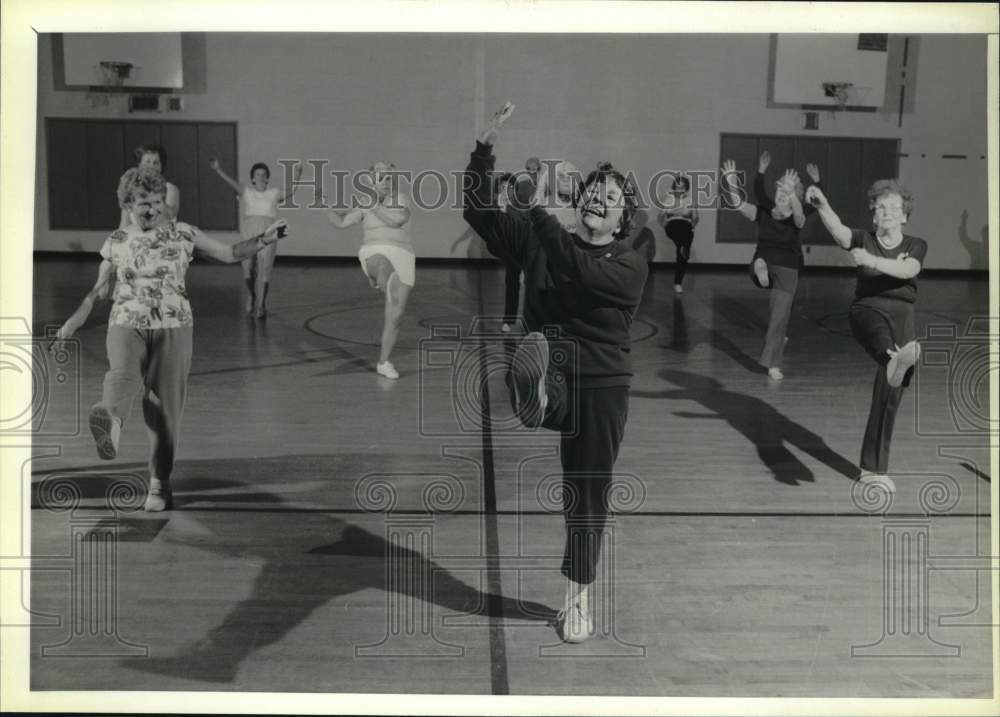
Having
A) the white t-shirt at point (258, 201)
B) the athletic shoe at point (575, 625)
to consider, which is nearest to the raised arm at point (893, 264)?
the athletic shoe at point (575, 625)

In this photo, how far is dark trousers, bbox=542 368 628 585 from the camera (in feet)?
15.9

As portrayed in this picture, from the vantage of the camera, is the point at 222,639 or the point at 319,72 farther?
the point at 319,72

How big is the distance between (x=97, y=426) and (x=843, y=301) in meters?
4.05

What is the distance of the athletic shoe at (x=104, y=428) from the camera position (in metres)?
5.68

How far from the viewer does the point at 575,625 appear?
189 inches

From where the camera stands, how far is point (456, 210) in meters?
5.98

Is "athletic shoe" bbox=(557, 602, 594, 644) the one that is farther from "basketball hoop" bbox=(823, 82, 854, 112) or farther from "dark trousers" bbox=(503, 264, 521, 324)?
"basketball hoop" bbox=(823, 82, 854, 112)

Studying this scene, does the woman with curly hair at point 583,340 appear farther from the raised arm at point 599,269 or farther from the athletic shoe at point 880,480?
the athletic shoe at point 880,480

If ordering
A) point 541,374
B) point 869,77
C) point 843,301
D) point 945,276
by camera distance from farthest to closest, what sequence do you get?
1. point 869,77
2. point 945,276
3. point 843,301
4. point 541,374

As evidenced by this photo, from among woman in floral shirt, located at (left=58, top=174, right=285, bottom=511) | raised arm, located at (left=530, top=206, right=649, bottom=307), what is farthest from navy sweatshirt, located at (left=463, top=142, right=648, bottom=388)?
woman in floral shirt, located at (left=58, top=174, right=285, bottom=511)

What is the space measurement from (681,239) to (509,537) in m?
1.90

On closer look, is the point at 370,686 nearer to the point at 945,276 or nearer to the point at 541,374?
the point at 541,374

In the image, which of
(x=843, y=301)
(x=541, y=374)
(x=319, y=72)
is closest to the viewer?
(x=541, y=374)

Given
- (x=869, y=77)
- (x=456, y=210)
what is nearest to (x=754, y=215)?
(x=869, y=77)
